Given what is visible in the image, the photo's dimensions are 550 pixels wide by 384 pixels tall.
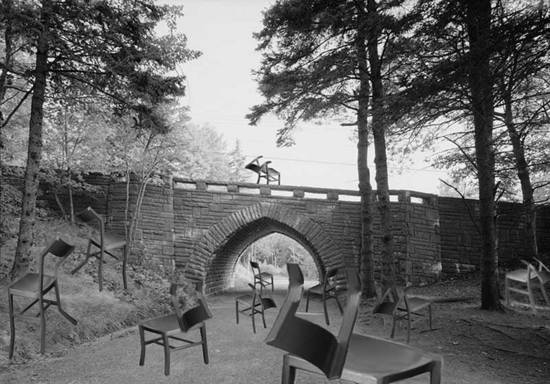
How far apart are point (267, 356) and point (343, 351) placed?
4217 millimetres

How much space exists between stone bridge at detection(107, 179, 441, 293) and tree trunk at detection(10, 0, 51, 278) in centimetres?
706

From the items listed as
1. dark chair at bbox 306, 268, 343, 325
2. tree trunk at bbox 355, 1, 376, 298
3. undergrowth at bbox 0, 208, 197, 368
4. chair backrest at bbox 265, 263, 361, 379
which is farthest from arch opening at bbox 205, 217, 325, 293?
chair backrest at bbox 265, 263, 361, 379

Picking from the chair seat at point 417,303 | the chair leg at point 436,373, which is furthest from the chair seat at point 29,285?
the chair seat at point 417,303

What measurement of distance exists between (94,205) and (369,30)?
38.0 feet

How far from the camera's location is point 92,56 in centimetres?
731

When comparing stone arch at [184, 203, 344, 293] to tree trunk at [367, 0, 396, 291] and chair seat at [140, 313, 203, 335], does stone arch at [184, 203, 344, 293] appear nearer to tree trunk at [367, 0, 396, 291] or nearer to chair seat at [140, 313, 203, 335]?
tree trunk at [367, 0, 396, 291]

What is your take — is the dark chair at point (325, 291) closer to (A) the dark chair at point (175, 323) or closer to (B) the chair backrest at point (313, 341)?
(A) the dark chair at point (175, 323)

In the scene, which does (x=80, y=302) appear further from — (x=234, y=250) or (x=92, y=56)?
(x=234, y=250)

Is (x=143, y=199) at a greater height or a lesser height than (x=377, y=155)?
lesser

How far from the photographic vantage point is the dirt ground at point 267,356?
4125mm

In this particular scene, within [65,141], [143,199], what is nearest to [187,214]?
[143,199]

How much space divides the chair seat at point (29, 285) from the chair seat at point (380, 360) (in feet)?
11.5

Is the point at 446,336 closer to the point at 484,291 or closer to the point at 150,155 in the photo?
the point at 484,291

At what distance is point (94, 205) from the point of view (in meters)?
13.8
